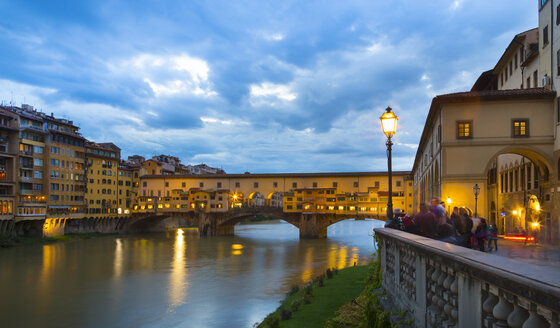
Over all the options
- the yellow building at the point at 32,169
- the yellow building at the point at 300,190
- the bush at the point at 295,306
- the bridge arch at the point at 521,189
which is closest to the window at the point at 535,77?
the bridge arch at the point at 521,189

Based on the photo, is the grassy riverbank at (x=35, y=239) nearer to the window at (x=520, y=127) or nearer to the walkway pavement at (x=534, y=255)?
the walkway pavement at (x=534, y=255)

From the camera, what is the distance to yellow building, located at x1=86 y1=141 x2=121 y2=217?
69.8 meters

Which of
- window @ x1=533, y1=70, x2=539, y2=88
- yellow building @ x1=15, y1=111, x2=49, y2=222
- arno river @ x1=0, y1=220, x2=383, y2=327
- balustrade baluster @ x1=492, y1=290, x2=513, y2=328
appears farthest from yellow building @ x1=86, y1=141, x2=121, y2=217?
balustrade baluster @ x1=492, y1=290, x2=513, y2=328

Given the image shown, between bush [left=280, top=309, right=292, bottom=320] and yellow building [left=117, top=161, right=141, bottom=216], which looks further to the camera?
yellow building [left=117, top=161, right=141, bottom=216]

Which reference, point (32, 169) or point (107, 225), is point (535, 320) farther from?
point (107, 225)

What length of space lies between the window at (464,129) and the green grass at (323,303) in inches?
402

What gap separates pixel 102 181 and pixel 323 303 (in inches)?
2535

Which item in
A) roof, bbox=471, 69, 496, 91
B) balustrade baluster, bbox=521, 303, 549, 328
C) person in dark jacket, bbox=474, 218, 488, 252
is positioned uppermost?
roof, bbox=471, 69, 496, 91

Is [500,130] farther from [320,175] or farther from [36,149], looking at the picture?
[36,149]

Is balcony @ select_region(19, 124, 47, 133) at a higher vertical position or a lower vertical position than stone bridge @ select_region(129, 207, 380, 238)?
higher

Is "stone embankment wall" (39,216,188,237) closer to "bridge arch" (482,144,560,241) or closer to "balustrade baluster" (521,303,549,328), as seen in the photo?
"bridge arch" (482,144,560,241)

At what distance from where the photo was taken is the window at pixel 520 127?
24438 mm

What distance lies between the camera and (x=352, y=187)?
6969 centimetres

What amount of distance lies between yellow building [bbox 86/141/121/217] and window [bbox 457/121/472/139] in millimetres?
57897
